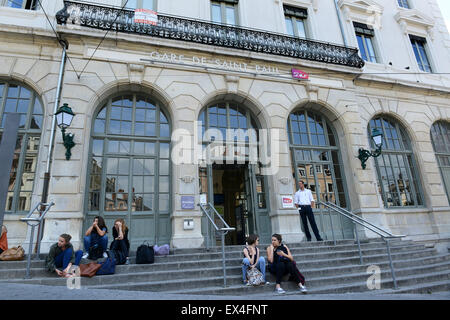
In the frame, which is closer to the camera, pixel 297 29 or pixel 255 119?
pixel 255 119

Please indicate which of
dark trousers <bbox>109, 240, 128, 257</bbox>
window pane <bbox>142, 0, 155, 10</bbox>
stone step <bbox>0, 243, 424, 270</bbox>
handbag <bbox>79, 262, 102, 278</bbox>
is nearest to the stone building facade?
window pane <bbox>142, 0, 155, 10</bbox>

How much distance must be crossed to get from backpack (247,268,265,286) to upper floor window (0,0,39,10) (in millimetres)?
10640

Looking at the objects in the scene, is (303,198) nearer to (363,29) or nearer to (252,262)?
(252,262)

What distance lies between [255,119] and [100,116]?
523cm

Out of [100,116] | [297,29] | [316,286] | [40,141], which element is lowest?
[316,286]

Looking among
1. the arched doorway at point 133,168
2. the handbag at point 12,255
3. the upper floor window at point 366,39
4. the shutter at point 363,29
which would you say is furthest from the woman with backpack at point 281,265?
the shutter at point 363,29

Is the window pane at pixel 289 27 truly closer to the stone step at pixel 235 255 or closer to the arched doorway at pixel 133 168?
the arched doorway at pixel 133 168

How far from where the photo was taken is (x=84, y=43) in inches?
332

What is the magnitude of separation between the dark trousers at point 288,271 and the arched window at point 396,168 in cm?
697

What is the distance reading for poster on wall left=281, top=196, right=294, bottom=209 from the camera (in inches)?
344

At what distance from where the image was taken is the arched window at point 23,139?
7445 millimetres

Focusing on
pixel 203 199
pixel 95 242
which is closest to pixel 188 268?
pixel 95 242
